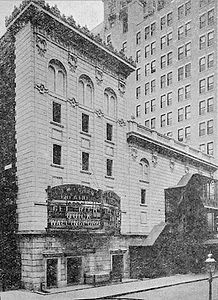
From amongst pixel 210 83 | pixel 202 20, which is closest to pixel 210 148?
pixel 210 83

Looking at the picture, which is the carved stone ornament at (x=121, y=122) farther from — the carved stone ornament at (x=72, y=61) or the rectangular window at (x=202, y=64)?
the rectangular window at (x=202, y=64)

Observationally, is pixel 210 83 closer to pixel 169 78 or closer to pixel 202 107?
pixel 202 107

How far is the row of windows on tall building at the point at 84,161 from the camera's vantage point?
74.6ft

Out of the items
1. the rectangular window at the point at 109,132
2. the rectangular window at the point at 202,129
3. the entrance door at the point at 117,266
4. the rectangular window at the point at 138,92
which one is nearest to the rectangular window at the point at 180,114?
the rectangular window at the point at 202,129

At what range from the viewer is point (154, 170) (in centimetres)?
3058

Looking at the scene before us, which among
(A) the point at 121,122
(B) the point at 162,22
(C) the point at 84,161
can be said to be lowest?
(C) the point at 84,161

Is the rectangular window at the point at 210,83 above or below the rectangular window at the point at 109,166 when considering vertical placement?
above

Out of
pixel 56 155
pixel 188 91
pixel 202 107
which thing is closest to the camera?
pixel 56 155

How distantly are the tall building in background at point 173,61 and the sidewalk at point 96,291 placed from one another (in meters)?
22.8

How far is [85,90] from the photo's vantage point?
2502cm

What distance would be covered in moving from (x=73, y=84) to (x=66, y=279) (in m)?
11.0

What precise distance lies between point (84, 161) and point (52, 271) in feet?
21.8

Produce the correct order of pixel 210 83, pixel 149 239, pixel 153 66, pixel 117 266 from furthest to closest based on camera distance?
pixel 153 66
pixel 210 83
pixel 149 239
pixel 117 266

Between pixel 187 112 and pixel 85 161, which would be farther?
pixel 187 112
